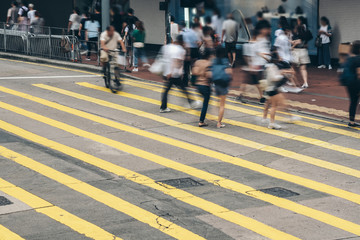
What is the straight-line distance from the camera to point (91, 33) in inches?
928

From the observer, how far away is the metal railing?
2375 cm

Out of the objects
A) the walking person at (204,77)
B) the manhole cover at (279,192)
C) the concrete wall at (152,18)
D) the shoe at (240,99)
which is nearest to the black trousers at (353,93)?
the walking person at (204,77)

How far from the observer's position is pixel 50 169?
1106 centimetres

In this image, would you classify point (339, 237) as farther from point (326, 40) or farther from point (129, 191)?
point (326, 40)

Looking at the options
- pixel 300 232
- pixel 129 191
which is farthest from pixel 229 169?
pixel 300 232

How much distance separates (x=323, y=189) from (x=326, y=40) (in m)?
13.9

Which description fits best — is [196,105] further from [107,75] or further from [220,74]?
[107,75]

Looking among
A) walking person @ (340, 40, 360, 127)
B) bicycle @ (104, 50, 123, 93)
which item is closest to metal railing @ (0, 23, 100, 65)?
bicycle @ (104, 50, 123, 93)

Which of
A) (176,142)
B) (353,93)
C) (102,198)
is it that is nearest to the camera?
(102,198)

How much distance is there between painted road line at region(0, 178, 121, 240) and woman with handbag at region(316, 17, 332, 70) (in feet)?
51.2

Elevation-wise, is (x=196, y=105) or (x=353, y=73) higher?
(x=353, y=73)

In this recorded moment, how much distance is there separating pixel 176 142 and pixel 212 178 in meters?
2.48

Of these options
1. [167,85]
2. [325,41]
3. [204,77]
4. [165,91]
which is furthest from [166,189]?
[325,41]

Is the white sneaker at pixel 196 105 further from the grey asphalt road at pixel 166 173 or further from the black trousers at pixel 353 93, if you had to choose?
the black trousers at pixel 353 93
